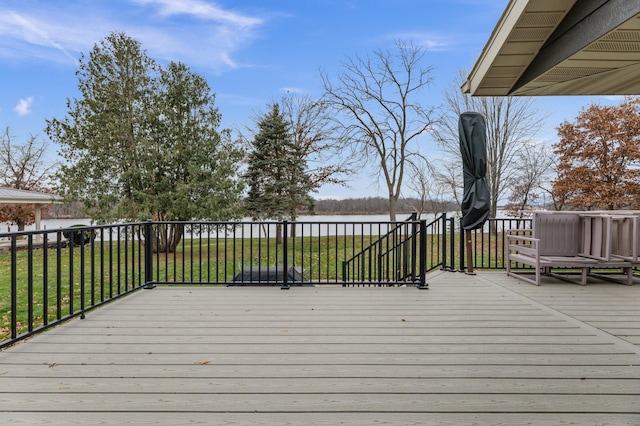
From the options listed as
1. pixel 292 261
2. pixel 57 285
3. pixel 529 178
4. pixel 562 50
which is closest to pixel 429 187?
pixel 529 178

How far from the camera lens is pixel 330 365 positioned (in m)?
2.35

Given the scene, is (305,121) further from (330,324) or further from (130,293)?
(330,324)

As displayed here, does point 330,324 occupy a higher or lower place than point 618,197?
lower

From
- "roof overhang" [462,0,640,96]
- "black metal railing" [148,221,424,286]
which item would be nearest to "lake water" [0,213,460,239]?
"black metal railing" [148,221,424,286]

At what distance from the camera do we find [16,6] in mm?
10078

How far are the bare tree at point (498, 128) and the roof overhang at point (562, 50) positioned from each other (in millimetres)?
11030

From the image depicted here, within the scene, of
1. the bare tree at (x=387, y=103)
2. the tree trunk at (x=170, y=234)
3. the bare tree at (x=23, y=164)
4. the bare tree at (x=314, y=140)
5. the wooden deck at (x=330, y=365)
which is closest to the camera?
the wooden deck at (x=330, y=365)

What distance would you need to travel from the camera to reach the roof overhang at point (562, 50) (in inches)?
81.0

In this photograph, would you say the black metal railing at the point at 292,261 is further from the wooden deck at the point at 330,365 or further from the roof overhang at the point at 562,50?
the roof overhang at the point at 562,50

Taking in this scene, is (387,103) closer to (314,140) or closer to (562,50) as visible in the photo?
(314,140)

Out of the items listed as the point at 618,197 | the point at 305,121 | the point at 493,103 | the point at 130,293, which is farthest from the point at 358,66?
the point at 130,293

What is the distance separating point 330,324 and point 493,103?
13.2 m

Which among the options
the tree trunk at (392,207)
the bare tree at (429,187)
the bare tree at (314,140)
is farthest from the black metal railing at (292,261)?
the bare tree at (429,187)

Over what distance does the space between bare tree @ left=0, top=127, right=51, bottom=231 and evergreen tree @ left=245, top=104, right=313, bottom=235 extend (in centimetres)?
1317
